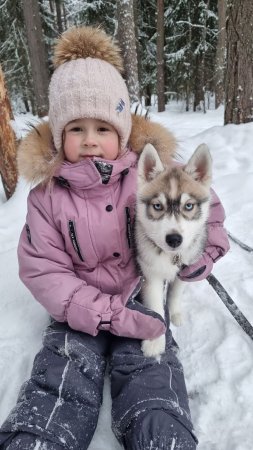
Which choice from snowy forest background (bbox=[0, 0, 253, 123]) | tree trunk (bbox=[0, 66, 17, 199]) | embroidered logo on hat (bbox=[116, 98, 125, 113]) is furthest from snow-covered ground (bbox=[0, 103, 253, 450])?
snowy forest background (bbox=[0, 0, 253, 123])

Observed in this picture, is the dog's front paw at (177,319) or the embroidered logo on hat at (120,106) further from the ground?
the embroidered logo on hat at (120,106)

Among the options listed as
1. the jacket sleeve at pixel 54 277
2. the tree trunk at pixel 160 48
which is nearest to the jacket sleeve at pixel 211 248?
the jacket sleeve at pixel 54 277

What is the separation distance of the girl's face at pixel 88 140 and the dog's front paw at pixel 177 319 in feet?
4.04

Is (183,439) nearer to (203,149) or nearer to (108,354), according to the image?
(108,354)

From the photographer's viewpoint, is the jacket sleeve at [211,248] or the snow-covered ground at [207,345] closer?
the snow-covered ground at [207,345]

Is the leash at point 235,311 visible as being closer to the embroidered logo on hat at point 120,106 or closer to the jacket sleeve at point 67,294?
the jacket sleeve at point 67,294

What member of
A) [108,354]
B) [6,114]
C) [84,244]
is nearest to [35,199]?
[84,244]

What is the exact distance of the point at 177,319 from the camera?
8.77 feet

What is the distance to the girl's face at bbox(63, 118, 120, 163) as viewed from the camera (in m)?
2.31

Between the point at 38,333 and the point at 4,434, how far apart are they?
1.03 m

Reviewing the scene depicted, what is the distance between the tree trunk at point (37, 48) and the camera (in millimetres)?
11480

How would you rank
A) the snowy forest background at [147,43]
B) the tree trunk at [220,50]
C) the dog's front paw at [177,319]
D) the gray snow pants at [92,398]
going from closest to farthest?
the gray snow pants at [92,398], the dog's front paw at [177,319], the snowy forest background at [147,43], the tree trunk at [220,50]

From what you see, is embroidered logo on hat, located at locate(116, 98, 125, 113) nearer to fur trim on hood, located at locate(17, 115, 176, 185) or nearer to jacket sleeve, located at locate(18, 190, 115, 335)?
fur trim on hood, located at locate(17, 115, 176, 185)

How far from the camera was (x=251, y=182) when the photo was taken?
4.29m
